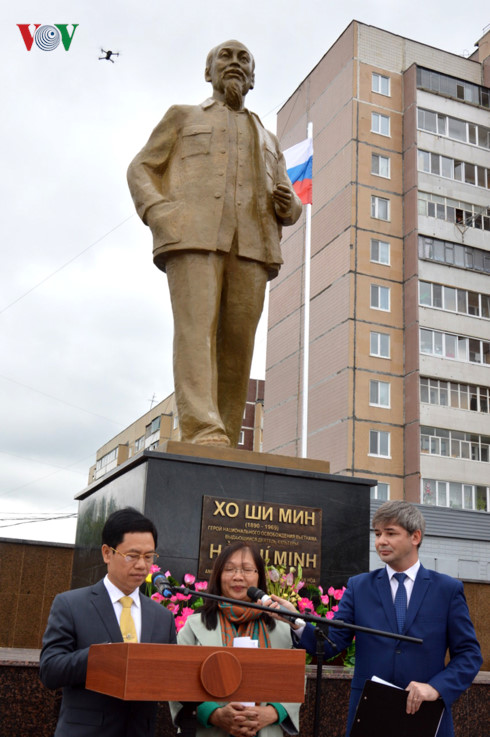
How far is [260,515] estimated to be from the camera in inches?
228

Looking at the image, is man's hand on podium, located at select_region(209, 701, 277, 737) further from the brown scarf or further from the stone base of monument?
the stone base of monument

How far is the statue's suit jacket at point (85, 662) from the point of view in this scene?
2895 millimetres

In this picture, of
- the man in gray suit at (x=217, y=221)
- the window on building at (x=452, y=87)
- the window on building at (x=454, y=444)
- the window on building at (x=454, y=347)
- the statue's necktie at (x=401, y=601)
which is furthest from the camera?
the window on building at (x=452, y=87)

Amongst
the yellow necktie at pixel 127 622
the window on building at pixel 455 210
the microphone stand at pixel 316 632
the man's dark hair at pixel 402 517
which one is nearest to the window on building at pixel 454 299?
the window on building at pixel 455 210

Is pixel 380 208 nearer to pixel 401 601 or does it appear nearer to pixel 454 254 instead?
pixel 454 254

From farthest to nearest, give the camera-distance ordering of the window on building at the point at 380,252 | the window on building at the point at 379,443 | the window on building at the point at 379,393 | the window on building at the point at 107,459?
the window on building at the point at 107,459 → the window on building at the point at 380,252 → the window on building at the point at 379,393 → the window on building at the point at 379,443

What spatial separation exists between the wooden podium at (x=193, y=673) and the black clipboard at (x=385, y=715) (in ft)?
1.56

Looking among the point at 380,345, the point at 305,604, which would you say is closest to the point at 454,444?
the point at 380,345

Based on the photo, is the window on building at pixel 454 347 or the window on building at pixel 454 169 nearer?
the window on building at pixel 454 347

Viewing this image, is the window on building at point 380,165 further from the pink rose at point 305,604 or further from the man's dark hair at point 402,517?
the man's dark hair at point 402,517

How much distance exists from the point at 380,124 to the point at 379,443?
14058 mm

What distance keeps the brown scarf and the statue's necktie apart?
0.57 meters

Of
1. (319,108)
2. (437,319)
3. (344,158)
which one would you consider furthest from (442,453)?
(319,108)

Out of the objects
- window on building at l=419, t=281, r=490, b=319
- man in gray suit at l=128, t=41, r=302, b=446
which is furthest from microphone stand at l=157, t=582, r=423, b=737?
window on building at l=419, t=281, r=490, b=319
